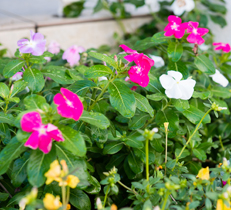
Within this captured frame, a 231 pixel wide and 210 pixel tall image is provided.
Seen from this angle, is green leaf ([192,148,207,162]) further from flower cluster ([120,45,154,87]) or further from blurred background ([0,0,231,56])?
blurred background ([0,0,231,56])

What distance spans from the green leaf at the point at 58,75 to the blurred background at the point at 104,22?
1.18 meters

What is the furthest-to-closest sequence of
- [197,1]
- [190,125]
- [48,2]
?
[48,2] < [197,1] < [190,125]

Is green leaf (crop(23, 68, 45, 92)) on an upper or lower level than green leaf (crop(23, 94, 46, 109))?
lower

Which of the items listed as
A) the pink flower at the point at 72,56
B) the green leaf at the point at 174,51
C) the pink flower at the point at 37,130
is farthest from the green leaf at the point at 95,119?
the pink flower at the point at 72,56

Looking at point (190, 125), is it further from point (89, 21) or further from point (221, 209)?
point (89, 21)

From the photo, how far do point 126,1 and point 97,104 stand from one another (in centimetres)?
165

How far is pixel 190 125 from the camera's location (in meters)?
1.26

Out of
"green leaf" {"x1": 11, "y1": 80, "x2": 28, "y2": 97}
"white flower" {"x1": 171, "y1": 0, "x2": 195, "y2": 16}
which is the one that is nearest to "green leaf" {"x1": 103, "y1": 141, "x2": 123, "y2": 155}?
"green leaf" {"x1": 11, "y1": 80, "x2": 28, "y2": 97}

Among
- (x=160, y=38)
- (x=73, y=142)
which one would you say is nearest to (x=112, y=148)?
(x=73, y=142)

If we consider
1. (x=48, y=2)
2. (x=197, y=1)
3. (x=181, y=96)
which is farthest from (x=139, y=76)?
(x=48, y=2)

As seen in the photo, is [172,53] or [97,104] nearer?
[97,104]

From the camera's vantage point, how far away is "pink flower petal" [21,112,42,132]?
0.65 meters

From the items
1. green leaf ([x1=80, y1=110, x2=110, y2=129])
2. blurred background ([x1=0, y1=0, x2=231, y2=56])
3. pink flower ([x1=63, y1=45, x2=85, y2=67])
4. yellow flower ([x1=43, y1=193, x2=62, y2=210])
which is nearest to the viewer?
yellow flower ([x1=43, y1=193, x2=62, y2=210])

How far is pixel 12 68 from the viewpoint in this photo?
1.01 metres
